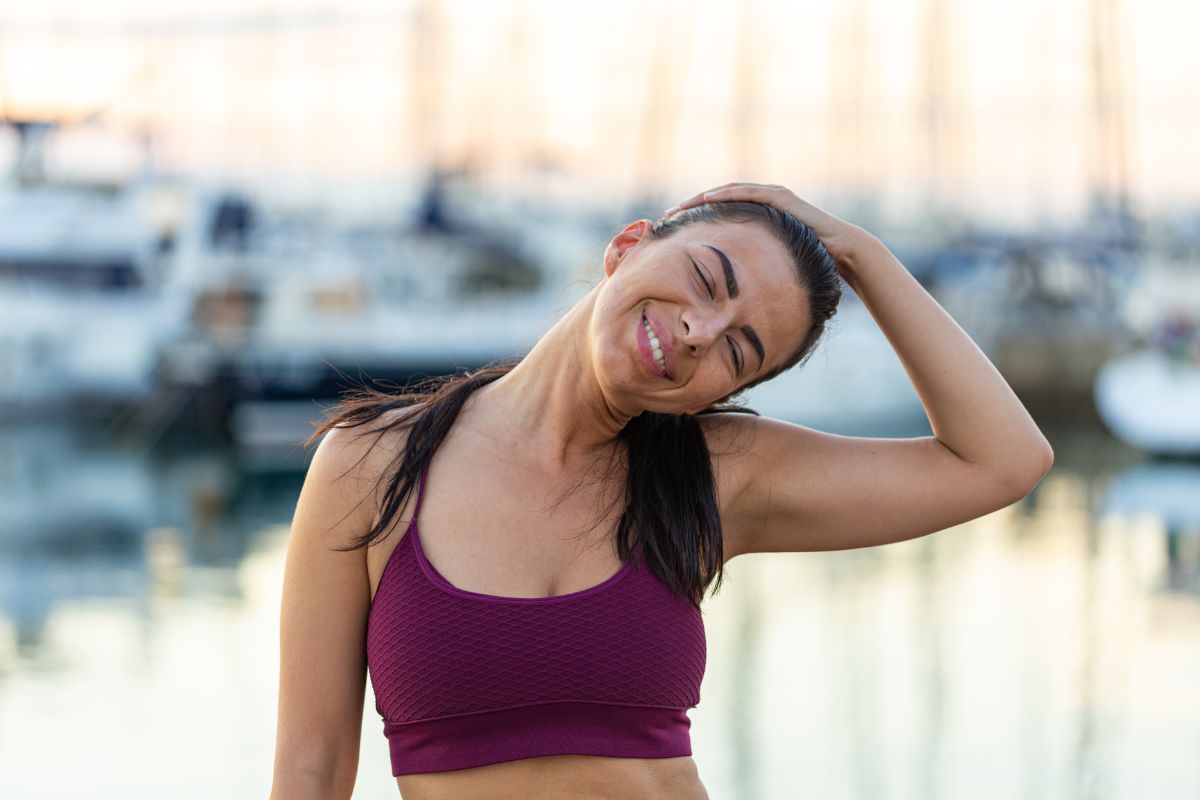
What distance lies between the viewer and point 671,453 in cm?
175

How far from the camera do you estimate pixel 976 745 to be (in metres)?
6.26

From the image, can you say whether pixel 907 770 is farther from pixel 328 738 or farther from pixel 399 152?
pixel 399 152

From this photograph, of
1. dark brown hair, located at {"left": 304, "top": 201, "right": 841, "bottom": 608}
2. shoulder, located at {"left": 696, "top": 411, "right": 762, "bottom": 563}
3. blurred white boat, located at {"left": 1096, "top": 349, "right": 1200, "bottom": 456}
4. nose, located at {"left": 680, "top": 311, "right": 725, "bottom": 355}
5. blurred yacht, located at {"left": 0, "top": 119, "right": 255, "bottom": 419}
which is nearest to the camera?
nose, located at {"left": 680, "top": 311, "right": 725, "bottom": 355}

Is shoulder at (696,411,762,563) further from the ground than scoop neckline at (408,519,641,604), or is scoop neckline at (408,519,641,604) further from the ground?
shoulder at (696,411,762,563)

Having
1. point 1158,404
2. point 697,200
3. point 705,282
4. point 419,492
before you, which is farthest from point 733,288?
point 1158,404

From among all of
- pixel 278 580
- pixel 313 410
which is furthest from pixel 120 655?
pixel 313 410

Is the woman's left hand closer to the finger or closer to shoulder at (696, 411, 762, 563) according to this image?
the finger

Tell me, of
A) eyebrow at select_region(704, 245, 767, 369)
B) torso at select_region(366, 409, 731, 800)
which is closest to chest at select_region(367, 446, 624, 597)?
torso at select_region(366, 409, 731, 800)

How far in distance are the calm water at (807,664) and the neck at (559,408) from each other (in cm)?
407

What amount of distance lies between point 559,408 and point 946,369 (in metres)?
0.46

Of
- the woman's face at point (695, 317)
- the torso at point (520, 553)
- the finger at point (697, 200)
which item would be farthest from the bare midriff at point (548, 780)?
the finger at point (697, 200)

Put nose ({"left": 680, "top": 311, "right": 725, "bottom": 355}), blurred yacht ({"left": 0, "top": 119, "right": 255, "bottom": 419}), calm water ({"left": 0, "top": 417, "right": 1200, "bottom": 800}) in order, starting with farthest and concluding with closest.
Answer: blurred yacht ({"left": 0, "top": 119, "right": 255, "bottom": 419}), calm water ({"left": 0, "top": 417, "right": 1200, "bottom": 800}), nose ({"left": 680, "top": 311, "right": 725, "bottom": 355})

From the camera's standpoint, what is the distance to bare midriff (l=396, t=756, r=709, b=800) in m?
1.61

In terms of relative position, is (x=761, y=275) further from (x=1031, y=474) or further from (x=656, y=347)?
(x=1031, y=474)
